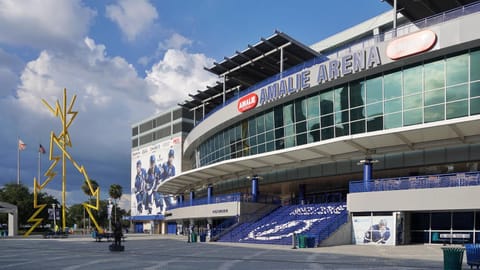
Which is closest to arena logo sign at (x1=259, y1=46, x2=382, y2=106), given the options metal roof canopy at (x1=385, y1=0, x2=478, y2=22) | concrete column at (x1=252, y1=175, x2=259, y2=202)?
metal roof canopy at (x1=385, y1=0, x2=478, y2=22)

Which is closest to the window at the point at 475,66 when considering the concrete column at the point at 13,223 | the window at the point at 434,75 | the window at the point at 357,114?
the window at the point at 434,75

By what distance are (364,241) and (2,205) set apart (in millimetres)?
45239

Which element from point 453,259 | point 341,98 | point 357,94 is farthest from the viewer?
point 341,98

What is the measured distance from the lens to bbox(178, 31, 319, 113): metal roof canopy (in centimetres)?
4269

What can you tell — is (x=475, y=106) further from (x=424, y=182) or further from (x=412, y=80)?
(x=424, y=182)

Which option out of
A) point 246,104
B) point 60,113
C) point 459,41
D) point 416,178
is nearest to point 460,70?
point 459,41

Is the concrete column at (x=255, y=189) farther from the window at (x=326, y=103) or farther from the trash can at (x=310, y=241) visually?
the trash can at (x=310, y=241)

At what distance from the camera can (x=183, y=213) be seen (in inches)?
2135

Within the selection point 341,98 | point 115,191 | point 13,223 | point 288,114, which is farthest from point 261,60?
point 115,191

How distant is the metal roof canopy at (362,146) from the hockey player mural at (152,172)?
3095 centimetres

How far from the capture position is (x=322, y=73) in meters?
34.9

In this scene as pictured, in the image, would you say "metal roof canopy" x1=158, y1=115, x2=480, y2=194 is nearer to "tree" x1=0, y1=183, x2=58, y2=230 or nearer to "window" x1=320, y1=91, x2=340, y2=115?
"window" x1=320, y1=91, x2=340, y2=115

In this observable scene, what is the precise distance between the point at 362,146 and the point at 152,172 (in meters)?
56.4

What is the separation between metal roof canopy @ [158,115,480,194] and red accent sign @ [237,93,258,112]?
4665 mm
